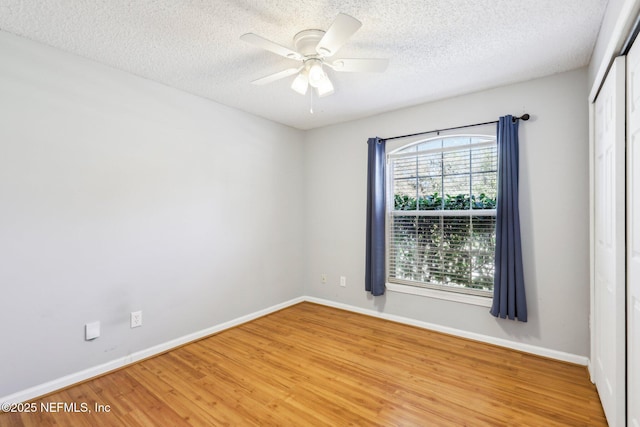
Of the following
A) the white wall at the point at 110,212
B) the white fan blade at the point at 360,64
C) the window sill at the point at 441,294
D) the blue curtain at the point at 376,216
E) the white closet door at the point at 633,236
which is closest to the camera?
the white closet door at the point at 633,236

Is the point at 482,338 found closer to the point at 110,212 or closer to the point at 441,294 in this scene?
the point at 441,294

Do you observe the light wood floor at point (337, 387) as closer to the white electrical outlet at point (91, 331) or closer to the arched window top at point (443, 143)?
the white electrical outlet at point (91, 331)

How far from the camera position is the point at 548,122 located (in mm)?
2701

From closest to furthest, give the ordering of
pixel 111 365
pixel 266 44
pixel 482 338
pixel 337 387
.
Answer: pixel 266 44 < pixel 337 387 < pixel 111 365 < pixel 482 338

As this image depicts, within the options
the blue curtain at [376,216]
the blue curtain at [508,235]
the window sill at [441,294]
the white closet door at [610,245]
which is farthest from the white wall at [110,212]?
the white closet door at [610,245]

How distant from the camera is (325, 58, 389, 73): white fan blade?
200 centimetres

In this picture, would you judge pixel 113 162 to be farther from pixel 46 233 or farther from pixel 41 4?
pixel 41 4

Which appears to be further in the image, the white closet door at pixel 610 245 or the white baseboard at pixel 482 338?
the white baseboard at pixel 482 338

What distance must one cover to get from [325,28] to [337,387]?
2.45 m

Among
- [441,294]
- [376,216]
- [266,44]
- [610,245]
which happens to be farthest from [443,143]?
[266,44]

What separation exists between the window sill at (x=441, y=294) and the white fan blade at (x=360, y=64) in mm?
2328

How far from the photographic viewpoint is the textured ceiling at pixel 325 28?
6.00 ft

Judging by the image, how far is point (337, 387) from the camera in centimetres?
226

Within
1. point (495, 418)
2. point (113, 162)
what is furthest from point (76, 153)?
point (495, 418)
